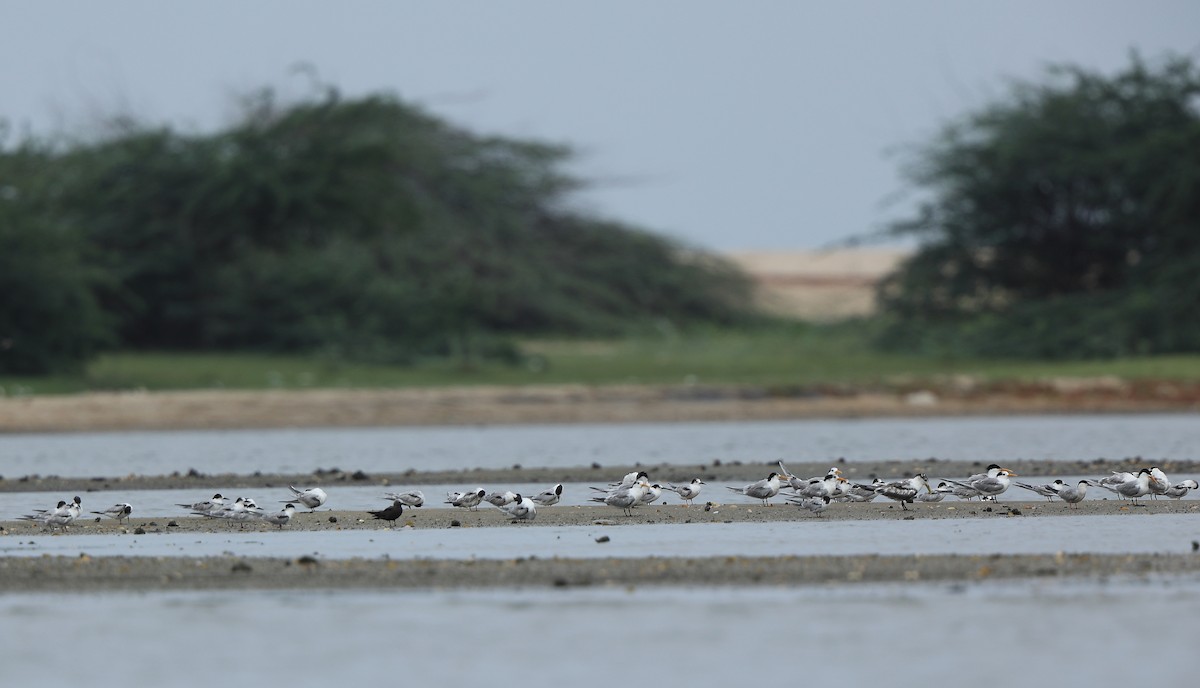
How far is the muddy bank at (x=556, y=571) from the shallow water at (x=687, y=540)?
0.43 metres

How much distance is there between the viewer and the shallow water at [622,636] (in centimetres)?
860

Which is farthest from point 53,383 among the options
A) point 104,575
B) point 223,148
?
point 104,575

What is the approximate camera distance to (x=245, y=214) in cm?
3778

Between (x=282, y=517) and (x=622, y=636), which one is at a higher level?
(x=282, y=517)

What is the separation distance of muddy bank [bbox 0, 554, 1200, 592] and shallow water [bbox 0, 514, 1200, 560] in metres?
0.43

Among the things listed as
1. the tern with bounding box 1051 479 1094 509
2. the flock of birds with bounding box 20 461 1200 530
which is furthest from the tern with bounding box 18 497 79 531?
the tern with bounding box 1051 479 1094 509

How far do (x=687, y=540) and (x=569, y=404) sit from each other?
16498 millimetres

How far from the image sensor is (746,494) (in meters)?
15.2

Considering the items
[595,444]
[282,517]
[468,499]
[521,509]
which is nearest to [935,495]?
[521,509]

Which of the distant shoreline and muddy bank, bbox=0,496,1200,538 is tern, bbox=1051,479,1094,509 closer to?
muddy bank, bbox=0,496,1200,538

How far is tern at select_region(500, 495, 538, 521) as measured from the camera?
46.3 feet

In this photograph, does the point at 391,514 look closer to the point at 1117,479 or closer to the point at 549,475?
the point at 549,475

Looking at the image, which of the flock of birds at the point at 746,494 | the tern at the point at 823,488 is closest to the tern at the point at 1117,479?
the flock of birds at the point at 746,494

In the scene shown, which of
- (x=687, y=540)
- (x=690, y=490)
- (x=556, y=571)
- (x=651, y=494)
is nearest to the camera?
(x=556, y=571)
